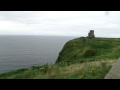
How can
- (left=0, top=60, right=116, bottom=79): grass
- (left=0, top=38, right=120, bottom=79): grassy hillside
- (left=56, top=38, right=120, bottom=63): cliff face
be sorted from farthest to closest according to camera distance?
1. (left=56, top=38, right=120, bottom=63): cliff face
2. (left=0, top=38, right=120, bottom=79): grassy hillside
3. (left=0, top=60, right=116, bottom=79): grass

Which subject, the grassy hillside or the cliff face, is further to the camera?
the cliff face

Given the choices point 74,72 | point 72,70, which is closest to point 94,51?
point 72,70

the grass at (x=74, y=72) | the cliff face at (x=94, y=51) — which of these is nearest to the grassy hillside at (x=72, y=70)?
the grass at (x=74, y=72)

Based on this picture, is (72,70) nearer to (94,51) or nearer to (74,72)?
(74,72)

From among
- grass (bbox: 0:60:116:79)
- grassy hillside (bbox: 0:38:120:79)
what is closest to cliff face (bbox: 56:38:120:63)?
grassy hillside (bbox: 0:38:120:79)

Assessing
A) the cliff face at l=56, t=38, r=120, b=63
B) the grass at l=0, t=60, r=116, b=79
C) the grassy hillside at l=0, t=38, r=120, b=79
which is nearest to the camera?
the grass at l=0, t=60, r=116, b=79

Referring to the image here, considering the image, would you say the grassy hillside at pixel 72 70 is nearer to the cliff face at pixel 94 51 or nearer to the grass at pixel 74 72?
the grass at pixel 74 72

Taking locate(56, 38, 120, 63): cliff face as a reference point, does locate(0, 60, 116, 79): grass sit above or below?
below

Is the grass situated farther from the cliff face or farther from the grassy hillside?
the cliff face
